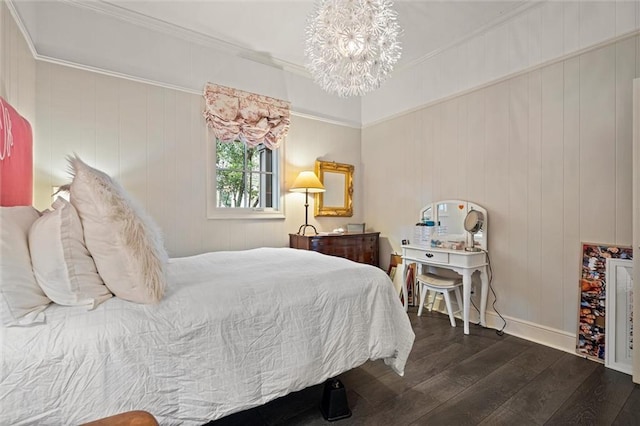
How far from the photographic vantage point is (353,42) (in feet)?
6.59

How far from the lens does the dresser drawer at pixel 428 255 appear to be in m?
2.86

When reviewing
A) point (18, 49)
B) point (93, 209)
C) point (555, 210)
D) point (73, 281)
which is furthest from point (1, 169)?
point (555, 210)

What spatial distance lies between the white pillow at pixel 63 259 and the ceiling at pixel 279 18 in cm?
239

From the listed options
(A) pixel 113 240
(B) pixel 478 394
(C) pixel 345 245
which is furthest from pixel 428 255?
(A) pixel 113 240

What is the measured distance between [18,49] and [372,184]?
360cm

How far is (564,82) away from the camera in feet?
7.87

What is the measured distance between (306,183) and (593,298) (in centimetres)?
274

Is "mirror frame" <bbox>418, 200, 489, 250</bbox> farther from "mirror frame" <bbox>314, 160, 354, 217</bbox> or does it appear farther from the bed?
the bed

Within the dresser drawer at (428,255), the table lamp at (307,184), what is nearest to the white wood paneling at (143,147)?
the table lamp at (307,184)

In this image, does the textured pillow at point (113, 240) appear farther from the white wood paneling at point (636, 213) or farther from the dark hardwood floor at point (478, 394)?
the white wood paneling at point (636, 213)

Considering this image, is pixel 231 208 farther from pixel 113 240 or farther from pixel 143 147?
pixel 113 240

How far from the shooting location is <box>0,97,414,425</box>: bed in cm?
91

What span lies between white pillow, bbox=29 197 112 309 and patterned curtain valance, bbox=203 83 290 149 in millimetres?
2177

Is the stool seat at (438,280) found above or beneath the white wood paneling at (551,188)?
beneath
